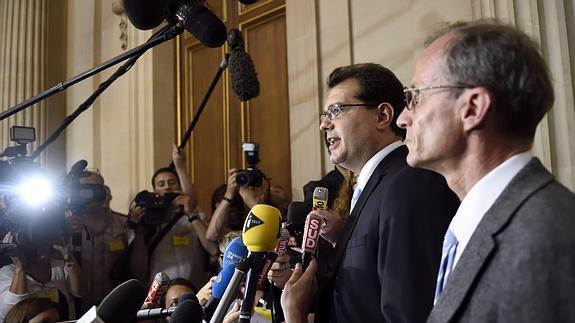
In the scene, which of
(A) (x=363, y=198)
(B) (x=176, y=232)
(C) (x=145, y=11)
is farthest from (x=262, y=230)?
(B) (x=176, y=232)

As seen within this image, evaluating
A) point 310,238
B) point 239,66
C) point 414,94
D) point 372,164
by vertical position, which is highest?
point 239,66

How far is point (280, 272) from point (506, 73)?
923 mm

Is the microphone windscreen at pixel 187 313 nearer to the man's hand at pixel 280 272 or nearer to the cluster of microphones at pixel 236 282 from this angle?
the cluster of microphones at pixel 236 282

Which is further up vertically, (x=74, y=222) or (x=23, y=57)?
(x=23, y=57)

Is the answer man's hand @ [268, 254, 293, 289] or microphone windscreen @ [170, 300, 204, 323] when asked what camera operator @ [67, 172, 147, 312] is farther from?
microphone windscreen @ [170, 300, 204, 323]

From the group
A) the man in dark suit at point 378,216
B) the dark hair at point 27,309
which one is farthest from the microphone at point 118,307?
the dark hair at point 27,309

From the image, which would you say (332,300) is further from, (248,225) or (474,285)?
(474,285)

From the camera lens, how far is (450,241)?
1.25 meters

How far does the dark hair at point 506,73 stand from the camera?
1.11 m

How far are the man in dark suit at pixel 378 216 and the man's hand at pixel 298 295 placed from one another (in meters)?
0.07

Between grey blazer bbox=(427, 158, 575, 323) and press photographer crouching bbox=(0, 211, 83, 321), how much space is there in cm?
254

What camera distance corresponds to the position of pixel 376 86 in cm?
191

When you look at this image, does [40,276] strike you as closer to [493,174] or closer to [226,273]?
[226,273]

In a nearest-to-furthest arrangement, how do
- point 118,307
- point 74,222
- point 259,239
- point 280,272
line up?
point 118,307
point 259,239
point 280,272
point 74,222
